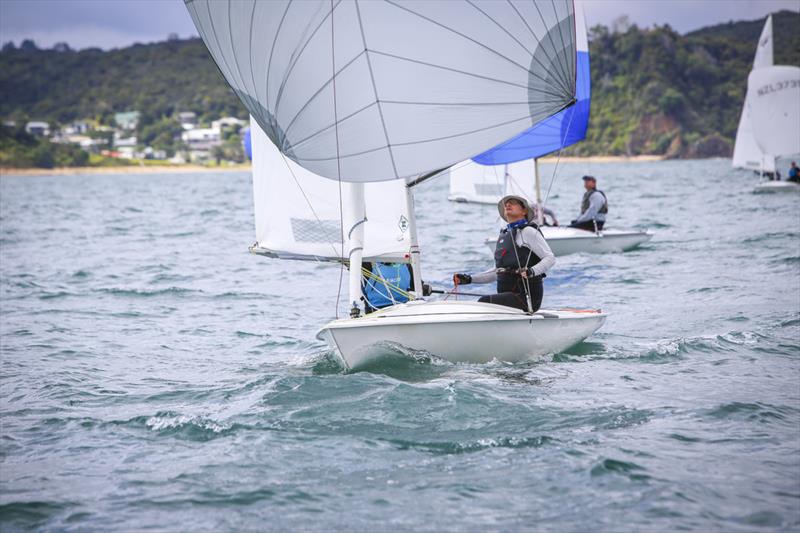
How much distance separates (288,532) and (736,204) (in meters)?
27.9

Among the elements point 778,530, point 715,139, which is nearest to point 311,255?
point 778,530

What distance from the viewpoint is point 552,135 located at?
16062mm

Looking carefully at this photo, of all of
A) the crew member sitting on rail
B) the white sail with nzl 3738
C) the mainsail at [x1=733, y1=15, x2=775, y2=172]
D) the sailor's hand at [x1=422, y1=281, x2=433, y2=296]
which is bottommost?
the sailor's hand at [x1=422, y1=281, x2=433, y2=296]

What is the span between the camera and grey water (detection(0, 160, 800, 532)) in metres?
5.23

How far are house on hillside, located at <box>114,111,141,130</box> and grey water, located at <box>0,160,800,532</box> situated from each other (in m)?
149

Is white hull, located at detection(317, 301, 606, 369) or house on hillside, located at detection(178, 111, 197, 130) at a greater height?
house on hillside, located at detection(178, 111, 197, 130)

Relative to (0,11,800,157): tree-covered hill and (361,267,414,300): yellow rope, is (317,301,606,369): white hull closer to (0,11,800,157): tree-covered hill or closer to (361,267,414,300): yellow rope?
(361,267,414,300): yellow rope

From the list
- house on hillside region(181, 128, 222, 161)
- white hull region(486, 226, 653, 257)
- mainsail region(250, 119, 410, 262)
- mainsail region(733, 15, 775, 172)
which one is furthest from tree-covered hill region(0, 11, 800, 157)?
mainsail region(250, 119, 410, 262)

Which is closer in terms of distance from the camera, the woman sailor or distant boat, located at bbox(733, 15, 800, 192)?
the woman sailor

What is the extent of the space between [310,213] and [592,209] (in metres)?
→ 8.52

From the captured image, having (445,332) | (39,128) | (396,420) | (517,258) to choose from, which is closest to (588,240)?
(517,258)

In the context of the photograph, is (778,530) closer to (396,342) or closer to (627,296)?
(396,342)

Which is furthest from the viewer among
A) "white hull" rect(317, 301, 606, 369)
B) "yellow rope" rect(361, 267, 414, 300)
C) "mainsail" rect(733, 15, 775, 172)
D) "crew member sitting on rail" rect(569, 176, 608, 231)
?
"mainsail" rect(733, 15, 775, 172)

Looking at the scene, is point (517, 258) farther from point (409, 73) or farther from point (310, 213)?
point (310, 213)
